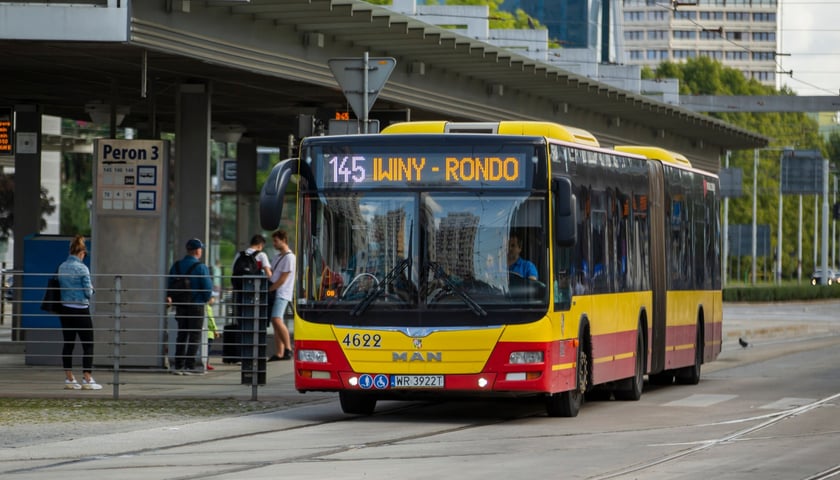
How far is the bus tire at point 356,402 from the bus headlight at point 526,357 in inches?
73.3

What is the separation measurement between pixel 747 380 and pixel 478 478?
44.9ft

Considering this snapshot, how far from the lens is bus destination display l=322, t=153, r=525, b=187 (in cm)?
1661

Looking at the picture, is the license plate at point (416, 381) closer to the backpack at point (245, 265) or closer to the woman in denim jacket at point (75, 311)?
the woman in denim jacket at point (75, 311)

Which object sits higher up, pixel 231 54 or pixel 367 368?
pixel 231 54

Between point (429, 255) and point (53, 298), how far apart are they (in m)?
5.80

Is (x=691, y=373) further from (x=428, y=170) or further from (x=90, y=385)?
(x=428, y=170)

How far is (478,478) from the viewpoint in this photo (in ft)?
38.6

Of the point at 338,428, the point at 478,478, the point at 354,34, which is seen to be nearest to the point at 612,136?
the point at 354,34

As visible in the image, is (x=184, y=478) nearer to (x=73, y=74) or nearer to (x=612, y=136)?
(x=73, y=74)

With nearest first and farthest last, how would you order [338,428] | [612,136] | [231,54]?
[338,428] < [231,54] < [612,136]

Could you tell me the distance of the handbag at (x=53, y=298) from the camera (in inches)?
798

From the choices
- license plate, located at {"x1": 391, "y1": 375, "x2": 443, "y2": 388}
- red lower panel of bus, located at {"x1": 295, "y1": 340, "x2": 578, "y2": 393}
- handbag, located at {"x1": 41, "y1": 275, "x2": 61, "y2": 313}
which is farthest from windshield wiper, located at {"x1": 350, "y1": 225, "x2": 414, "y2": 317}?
handbag, located at {"x1": 41, "y1": 275, "x2": 61, "y2": 313}

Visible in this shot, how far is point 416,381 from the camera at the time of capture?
1638cm

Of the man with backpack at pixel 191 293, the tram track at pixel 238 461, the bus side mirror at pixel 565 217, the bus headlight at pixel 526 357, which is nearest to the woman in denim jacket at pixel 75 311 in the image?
the man with backpack at pixel 191 293
